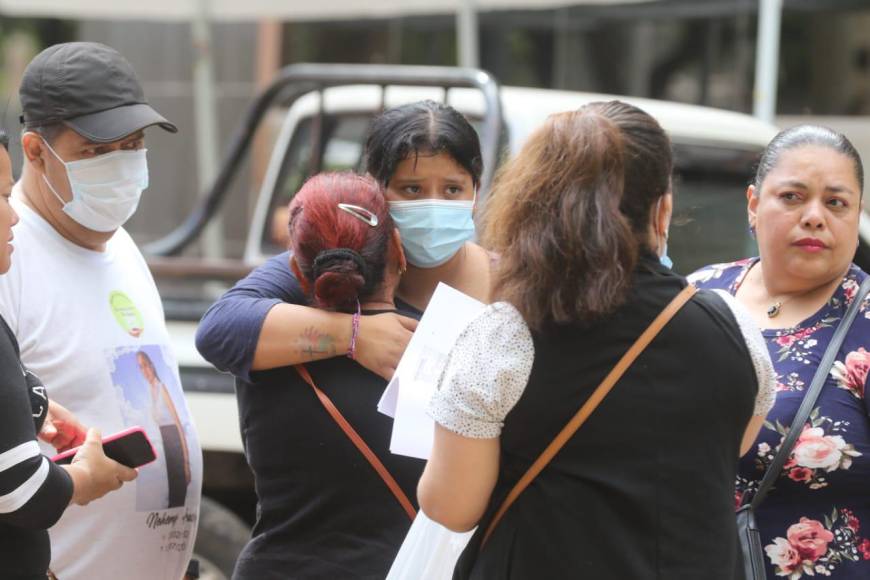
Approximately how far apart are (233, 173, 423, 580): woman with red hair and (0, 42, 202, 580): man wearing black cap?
493 millimetres

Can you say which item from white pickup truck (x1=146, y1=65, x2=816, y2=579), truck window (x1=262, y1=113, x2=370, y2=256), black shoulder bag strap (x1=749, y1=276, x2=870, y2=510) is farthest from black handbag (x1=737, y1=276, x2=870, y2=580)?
truck window (x1=262, y1=113, x2=370, y2=256)

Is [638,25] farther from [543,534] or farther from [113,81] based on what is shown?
[543,534]

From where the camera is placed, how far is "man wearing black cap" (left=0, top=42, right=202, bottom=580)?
8.99 ft

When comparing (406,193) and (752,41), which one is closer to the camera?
(406,193)

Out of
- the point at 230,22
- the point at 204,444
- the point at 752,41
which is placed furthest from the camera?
the point at 230,22

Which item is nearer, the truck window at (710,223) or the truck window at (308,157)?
the truck window at (710,223)

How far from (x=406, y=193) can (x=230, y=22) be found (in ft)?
33.9

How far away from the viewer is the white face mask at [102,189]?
2818 mm

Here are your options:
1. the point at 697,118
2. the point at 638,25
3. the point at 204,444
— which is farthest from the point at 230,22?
the point at 204,444

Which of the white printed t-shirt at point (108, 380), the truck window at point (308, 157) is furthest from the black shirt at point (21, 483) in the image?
the truck window at point (308, 157)

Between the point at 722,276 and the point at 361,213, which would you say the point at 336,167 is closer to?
the point at 722,276

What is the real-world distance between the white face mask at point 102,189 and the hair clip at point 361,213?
28.2 inches

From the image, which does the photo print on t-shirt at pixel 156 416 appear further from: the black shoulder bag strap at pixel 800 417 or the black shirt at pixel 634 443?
the black shoulder bag strap at pixel 800 417

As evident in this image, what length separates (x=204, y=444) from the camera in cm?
438
